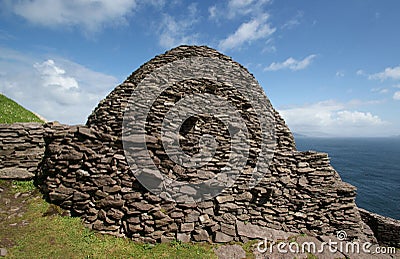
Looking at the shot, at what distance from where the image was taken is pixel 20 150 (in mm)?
10000

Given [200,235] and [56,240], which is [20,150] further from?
[200,235]

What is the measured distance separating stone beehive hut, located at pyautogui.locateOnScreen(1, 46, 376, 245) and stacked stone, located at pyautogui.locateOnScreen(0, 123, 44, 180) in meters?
1.14

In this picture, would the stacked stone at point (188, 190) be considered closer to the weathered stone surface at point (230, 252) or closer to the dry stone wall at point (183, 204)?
the dry stone wall at point (183, 204)

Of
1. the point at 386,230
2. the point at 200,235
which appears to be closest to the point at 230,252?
the point at 200,235

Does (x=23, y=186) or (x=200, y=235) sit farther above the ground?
(x=23, y=186)

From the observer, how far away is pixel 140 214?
797 centimetres

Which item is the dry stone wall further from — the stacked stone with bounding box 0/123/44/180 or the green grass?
the stacked stone with bounding box 0/123/44/180

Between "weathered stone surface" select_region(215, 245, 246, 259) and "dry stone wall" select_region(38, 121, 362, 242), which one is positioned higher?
"dry stone wall" select_region(38, 121, 362, 242)

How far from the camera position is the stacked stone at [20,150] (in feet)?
31.8

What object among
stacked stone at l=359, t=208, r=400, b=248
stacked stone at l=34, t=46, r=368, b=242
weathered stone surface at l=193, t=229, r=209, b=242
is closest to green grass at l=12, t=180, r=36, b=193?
stacked stone at l=34, t=46, r=368, b=242

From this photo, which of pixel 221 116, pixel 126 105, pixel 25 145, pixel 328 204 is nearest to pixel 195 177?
pixel 221 116

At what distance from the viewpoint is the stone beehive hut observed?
8.05m

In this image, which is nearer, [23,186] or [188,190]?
[188,190]

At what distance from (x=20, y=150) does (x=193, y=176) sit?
8624 mm
